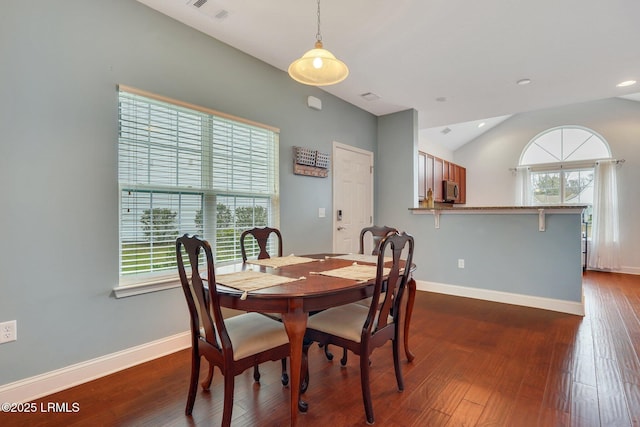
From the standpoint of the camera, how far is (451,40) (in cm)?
270

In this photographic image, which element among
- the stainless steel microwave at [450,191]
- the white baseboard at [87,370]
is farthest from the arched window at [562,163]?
the white baseboard at [87,370]

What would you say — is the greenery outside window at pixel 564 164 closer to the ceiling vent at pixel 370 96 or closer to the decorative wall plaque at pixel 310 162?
the ceiling vent at pixel 370 96

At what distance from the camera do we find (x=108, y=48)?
2.13 meters

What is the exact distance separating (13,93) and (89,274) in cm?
113

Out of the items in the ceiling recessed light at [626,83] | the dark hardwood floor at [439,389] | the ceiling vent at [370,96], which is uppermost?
the ceiling vent at [370,96]

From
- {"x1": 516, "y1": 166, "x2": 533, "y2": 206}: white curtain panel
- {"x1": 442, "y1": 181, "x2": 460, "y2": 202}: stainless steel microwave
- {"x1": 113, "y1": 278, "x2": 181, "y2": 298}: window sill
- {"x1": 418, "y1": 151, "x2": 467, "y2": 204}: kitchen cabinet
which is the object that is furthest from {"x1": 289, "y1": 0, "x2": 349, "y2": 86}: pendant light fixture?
{"x1": 516, "y1": 166, "x2": 533, "y2": 206}: white curtain panel

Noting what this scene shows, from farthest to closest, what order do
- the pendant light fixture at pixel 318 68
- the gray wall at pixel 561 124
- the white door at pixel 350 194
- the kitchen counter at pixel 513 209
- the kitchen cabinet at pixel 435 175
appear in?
the gray wall at pixel 561 124
the kitchen cabinet at pixel 435 175
the white door at pixel 350 194
the kitchen counter at pixel 513 209
the pendant light fixture at pixel 318 68

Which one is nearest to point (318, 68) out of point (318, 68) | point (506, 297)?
point (318, 68)

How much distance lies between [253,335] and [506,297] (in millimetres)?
3447

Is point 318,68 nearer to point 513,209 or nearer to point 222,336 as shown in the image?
point 222,336

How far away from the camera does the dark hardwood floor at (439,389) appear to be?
1.65 meters

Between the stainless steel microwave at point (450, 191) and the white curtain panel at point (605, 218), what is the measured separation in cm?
242

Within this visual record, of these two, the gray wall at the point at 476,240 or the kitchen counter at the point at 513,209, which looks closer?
the kitchen counter at the point at 513,209

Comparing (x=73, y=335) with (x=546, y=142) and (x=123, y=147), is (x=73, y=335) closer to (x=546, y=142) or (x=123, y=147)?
(x=123, y=147)
